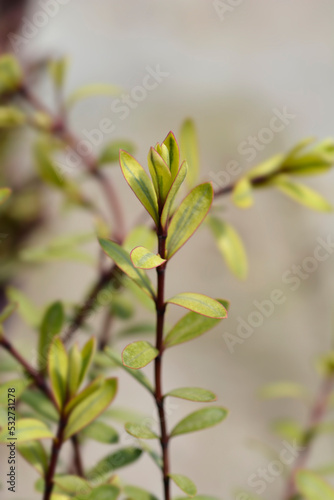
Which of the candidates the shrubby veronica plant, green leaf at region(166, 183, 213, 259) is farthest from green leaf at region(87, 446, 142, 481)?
green leaf at region(166, 183, 213, 259)

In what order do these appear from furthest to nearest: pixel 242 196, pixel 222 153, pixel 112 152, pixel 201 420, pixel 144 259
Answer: pixel 222 153, pixel 112 152, pixel 242 196, pixel 201 420, pixel 144 259

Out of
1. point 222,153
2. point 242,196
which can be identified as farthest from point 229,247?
point 222,153

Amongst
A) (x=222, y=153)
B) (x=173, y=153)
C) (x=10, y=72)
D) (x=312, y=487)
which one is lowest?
(x=312, y=487)

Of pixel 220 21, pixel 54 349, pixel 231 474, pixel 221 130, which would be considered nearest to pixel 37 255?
pixel 54 349

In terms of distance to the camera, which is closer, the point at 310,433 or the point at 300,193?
the point at 300,193

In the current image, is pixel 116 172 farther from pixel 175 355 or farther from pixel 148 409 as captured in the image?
pixel 148 409

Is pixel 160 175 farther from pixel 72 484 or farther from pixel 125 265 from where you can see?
pixel 72 484
